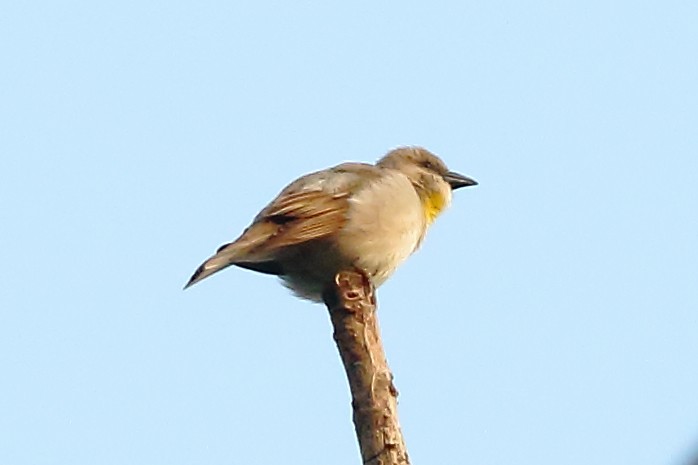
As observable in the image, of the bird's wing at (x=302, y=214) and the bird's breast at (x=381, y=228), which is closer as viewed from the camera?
the bird's wing at (x=302, y=214)

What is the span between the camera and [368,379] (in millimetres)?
3658

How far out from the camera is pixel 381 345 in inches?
153

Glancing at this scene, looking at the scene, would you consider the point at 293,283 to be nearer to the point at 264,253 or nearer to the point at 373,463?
the point at 264,253

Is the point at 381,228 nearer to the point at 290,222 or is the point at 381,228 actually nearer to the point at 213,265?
the point at 290,222

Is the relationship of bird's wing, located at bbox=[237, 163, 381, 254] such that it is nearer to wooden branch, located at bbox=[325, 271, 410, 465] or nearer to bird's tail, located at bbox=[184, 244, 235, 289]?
bird's tail, located at bbox=[184, 244, 235, 289]

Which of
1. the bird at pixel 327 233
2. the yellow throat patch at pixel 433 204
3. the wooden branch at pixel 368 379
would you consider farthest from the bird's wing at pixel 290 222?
the yellow throat patch at pixel 433 204

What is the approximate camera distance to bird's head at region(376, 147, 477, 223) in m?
6.61

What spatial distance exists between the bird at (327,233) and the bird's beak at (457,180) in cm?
115

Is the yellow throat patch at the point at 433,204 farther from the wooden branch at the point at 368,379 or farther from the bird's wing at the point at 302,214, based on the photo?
the wooden branch at the point at 368,379

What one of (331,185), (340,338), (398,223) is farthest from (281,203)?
(340,338)

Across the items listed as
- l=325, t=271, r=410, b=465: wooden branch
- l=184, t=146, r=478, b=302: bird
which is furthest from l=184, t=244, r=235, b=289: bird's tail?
l=325, t=271, r=410, b=465: wooden branch

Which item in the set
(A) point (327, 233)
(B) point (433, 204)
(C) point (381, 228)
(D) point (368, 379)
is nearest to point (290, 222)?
(A) point (327, 233)

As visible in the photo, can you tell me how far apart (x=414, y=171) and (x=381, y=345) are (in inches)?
126

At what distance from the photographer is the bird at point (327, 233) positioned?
4.96 m
